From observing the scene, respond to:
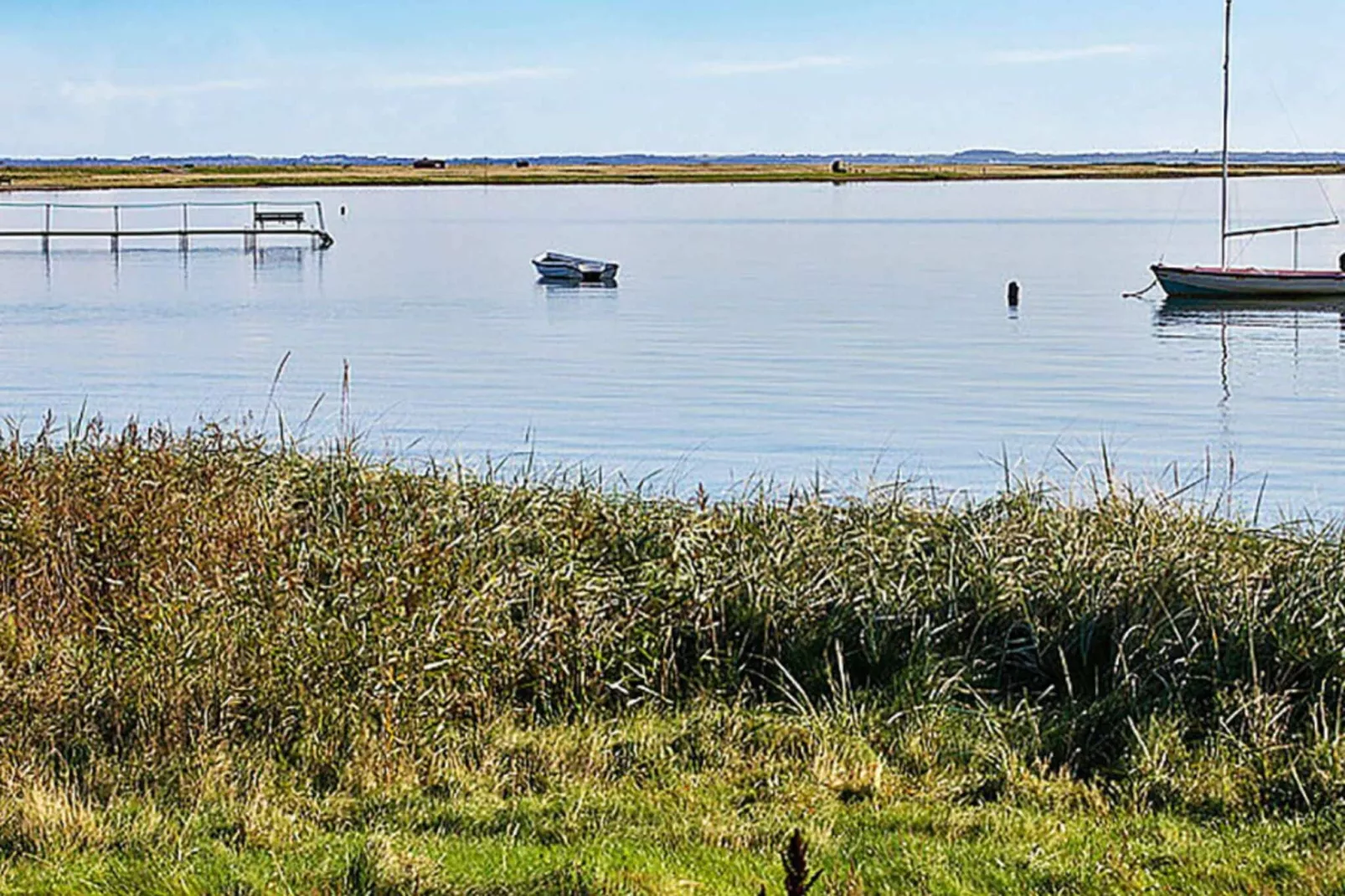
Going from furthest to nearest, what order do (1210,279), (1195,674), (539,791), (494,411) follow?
(1210,279) < (494,411) < (1195,674) < (539,791)

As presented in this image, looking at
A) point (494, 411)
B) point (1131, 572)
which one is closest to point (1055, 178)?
point (494, 411)

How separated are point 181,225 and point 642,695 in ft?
244

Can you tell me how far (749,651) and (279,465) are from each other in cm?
458

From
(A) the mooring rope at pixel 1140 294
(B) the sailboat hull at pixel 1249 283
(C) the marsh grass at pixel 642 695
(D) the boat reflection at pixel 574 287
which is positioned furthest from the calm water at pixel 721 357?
(C) the marsh grass at pixel 642 695

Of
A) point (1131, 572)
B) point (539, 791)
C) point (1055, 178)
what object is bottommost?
point (539, 791)

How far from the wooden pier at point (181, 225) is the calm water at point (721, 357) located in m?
0.98

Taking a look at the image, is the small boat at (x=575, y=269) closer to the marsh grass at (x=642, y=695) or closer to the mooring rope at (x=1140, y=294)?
the mooring rope at (x=1140, y=294)

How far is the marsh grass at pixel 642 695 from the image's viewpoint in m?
6.38

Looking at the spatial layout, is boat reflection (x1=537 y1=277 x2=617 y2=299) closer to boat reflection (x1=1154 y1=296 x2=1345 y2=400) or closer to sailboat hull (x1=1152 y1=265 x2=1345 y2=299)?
sailboat hull (x1=1152 y1=265 x2=1345 y2=299)

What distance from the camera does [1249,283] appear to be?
141 feet

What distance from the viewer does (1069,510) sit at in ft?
35.7

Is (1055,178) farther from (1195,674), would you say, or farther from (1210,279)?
(1195,674)

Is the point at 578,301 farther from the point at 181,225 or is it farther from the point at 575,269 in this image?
the point at 181,225

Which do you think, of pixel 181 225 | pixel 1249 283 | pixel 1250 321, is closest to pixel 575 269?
pixel 1249 283
